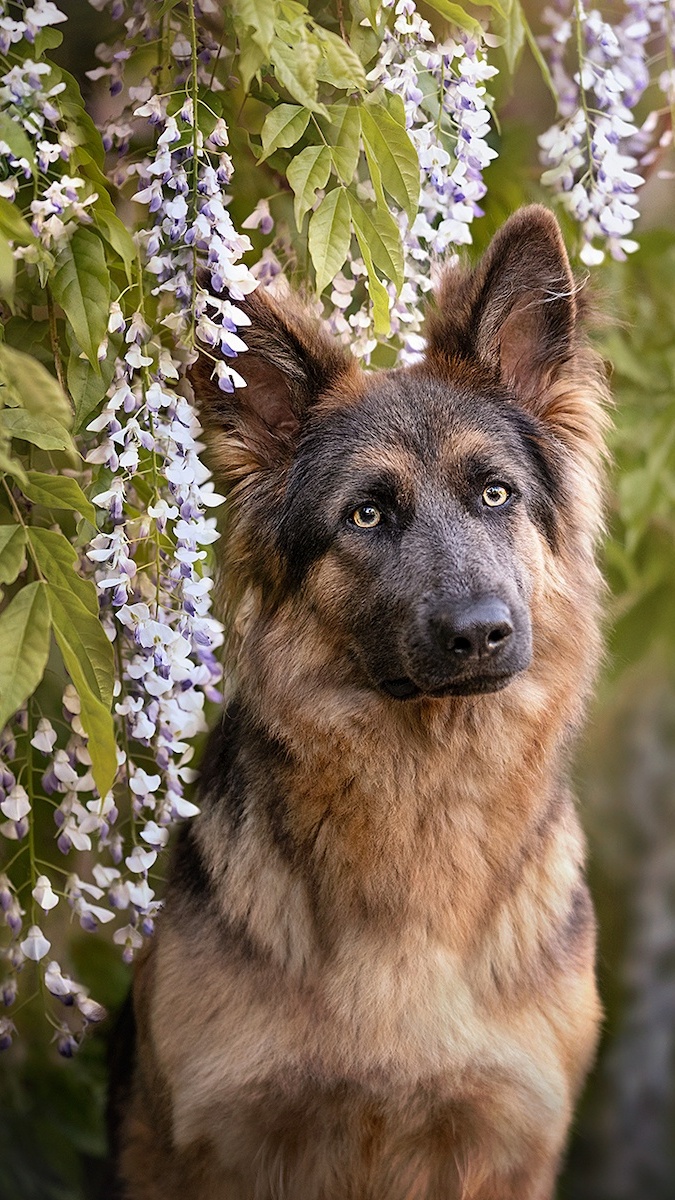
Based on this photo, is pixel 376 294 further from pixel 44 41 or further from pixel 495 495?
pixel 44 41

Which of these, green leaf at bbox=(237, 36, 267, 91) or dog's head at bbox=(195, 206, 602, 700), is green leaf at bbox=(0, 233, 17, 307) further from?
dog's head at bbox=(195, 206, 602, 700)

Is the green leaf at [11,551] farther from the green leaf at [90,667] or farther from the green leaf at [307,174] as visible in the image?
the green leaf at [307,174]

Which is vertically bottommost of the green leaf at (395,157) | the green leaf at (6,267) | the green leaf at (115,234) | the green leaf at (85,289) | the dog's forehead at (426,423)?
the dog's forehead at (426,423)

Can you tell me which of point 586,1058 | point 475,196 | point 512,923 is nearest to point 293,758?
point 512,923

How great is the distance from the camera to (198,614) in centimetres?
233

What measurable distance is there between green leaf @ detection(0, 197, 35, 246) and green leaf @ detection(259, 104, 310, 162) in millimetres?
460

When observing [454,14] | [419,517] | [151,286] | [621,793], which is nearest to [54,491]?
[151,286]

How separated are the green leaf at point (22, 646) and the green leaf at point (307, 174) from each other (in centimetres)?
79

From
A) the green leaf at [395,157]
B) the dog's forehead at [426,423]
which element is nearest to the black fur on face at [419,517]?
the dog's forehead at [426,423]

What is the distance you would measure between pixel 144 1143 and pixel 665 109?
2.80m

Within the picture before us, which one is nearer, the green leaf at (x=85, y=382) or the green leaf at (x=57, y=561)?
the green leaf at (x=57, y=561)

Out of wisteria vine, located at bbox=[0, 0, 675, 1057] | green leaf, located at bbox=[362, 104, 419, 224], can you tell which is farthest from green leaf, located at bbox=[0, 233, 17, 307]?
green leaf, located at bbox=[362, 104, 419, 224]

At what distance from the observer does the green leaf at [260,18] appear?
185cm

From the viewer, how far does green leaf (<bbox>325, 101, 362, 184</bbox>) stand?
212 cm
